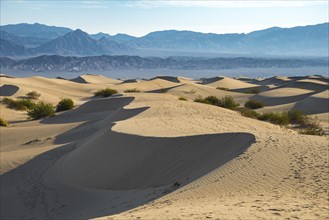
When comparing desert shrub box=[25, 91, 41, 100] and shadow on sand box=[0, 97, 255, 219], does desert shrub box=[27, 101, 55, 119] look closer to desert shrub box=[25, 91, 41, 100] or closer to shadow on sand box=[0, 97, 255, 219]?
shadow on sand box=[0, 97, 255, 219]

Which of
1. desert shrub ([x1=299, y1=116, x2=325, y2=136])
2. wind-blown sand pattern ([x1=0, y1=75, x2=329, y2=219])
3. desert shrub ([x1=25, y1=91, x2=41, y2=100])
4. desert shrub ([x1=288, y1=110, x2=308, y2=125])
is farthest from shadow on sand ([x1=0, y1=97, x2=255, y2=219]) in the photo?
desert shrub ([x1=25, y1=91, x2=41, y2=100])

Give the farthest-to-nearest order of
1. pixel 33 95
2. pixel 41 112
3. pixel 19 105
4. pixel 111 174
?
pixel 33 95 → pixel 19 105 → pixel 41 112 → pixel 111 174

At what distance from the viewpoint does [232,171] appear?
1066 cm

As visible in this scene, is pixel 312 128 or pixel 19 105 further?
pixel 19 105

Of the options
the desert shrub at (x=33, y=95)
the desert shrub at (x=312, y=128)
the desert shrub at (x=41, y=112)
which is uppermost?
the desert shrub at (x=312, y=128)

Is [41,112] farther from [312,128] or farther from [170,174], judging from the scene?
[170,174]

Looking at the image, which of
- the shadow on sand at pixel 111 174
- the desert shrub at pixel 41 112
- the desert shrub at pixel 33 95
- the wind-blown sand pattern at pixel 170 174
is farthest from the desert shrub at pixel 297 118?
the desert shrub at pixel 33 95

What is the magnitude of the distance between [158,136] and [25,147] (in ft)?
28.0

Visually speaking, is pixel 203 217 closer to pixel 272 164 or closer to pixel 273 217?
pixel 273 217

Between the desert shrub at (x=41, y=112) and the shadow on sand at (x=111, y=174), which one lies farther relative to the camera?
the desert shrub at (x=41, y=112)

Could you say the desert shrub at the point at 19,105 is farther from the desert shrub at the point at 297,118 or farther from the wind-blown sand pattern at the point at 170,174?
the desert shrub at the point at 297,118

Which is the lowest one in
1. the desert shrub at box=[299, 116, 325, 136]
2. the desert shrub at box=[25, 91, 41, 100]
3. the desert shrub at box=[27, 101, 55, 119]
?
the desert shrub at box=[25, 91, 41, 100]

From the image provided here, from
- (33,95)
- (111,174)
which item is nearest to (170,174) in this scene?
(111,174)

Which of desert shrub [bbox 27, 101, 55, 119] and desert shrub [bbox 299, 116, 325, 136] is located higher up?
desert shrub [bbox 299, 116, 325, 136]
